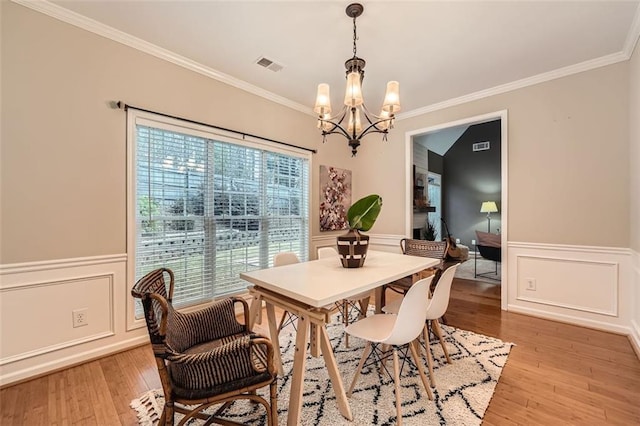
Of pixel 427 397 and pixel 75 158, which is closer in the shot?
pixel 427 397

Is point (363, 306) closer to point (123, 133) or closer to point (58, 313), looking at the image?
point (58, 313)

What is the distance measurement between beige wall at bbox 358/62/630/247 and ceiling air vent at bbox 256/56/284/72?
261cm

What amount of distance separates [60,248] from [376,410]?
2572 millimetres

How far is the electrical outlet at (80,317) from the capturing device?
6.93 feet

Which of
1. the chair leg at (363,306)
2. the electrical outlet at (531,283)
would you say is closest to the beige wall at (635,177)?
the electrical outlet at (531,283)

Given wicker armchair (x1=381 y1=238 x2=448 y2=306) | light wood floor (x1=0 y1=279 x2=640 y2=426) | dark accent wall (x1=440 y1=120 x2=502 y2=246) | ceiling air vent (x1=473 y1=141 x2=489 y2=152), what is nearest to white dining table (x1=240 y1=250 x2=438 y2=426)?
wicker armchair (x1=381 y1=238 x2=448 y2=306)

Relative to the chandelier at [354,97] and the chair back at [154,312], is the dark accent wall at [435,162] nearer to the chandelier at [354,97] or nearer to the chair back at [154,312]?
the chandelier at [354,97]

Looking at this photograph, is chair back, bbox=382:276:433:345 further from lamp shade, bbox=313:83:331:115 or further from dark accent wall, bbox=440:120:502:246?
dark accent wall, bbox=440:120:502:246

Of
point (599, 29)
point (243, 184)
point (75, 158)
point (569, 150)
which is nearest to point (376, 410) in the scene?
point (243, 184)

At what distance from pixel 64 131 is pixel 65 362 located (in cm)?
180

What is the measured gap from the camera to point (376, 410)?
1.60 m

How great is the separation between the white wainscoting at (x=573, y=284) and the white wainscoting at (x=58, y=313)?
419 centimetres

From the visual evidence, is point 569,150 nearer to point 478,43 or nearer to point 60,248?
point 478,43

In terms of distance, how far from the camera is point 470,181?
759 cm
